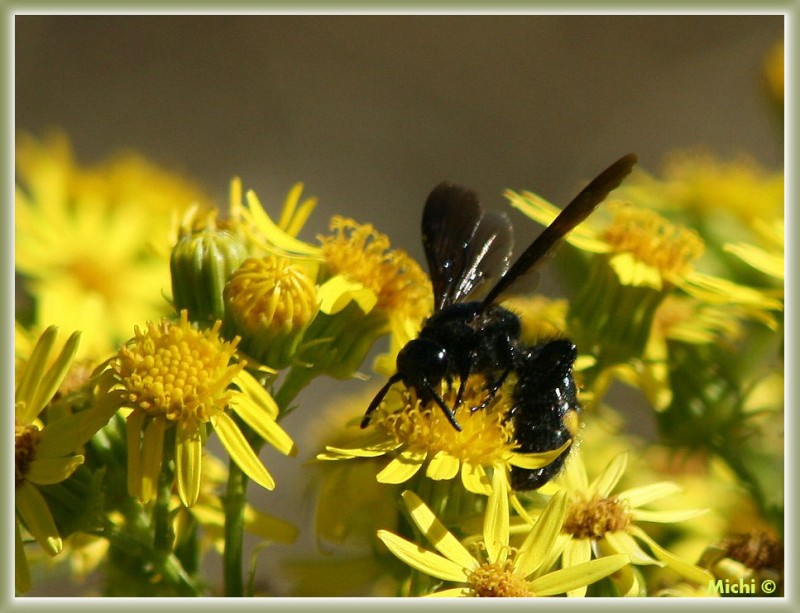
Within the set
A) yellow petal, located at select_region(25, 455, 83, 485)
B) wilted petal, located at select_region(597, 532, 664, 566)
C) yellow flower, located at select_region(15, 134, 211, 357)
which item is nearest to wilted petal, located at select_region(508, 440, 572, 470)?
wilted petal, located at select_region(597, 532, 664, 566)

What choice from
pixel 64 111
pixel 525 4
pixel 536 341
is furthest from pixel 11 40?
pixel 64 111

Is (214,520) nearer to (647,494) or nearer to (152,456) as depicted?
(152,456)

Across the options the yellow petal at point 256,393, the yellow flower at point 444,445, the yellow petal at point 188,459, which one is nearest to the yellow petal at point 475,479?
the yellow flower at point 444,445

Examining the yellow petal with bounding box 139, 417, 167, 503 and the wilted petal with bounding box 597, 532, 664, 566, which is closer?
the yellow petal with bounding box 139, 417, 167, 503

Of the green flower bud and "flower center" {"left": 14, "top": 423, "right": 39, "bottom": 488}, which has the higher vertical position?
the green flower bud

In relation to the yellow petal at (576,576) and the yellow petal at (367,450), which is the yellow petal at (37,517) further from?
the yellow petal at (576,576)

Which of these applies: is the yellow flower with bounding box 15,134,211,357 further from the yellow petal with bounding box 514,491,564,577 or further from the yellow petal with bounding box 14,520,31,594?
the yellow petal with bounding box 514,491,564,577
